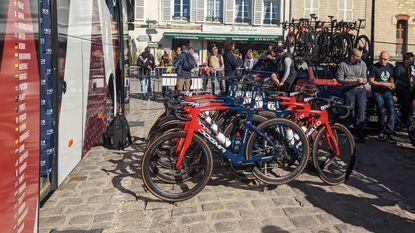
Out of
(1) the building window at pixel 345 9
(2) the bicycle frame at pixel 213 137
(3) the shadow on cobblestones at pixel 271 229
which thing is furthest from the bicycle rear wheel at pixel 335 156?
(1) the building window at pixel 345 9

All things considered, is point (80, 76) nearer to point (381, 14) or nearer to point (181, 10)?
point (181, 10)

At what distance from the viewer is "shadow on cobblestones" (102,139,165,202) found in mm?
5062

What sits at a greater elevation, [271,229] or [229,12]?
[229,12]

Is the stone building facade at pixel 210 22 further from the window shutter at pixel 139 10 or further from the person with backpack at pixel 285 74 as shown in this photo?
the person with backpack at pixel 285 74

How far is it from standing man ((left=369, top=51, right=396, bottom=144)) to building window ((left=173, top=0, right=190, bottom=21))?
26.2m

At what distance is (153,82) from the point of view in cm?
1627

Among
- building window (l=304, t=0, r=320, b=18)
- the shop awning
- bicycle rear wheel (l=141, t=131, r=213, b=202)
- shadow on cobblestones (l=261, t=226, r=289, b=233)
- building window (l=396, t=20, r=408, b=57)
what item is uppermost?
building window (l=304, t=0, r=320, b=18)

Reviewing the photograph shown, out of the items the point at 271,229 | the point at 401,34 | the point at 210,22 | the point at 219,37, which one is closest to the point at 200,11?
the point at 210,22

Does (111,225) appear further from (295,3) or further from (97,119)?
(295,3)

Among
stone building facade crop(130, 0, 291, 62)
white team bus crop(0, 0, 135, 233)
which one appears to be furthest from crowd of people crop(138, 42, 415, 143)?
stone building facade crop(130, 0, 291, 62)

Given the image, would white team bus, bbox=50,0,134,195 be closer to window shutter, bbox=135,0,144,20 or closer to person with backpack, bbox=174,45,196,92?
person with backpack, bbox=174,45,196,92

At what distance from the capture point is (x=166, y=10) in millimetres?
32406

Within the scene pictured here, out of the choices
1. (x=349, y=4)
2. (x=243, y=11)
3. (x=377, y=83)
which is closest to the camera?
(x=377, y=83)

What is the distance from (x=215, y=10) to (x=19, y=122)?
105 feet
